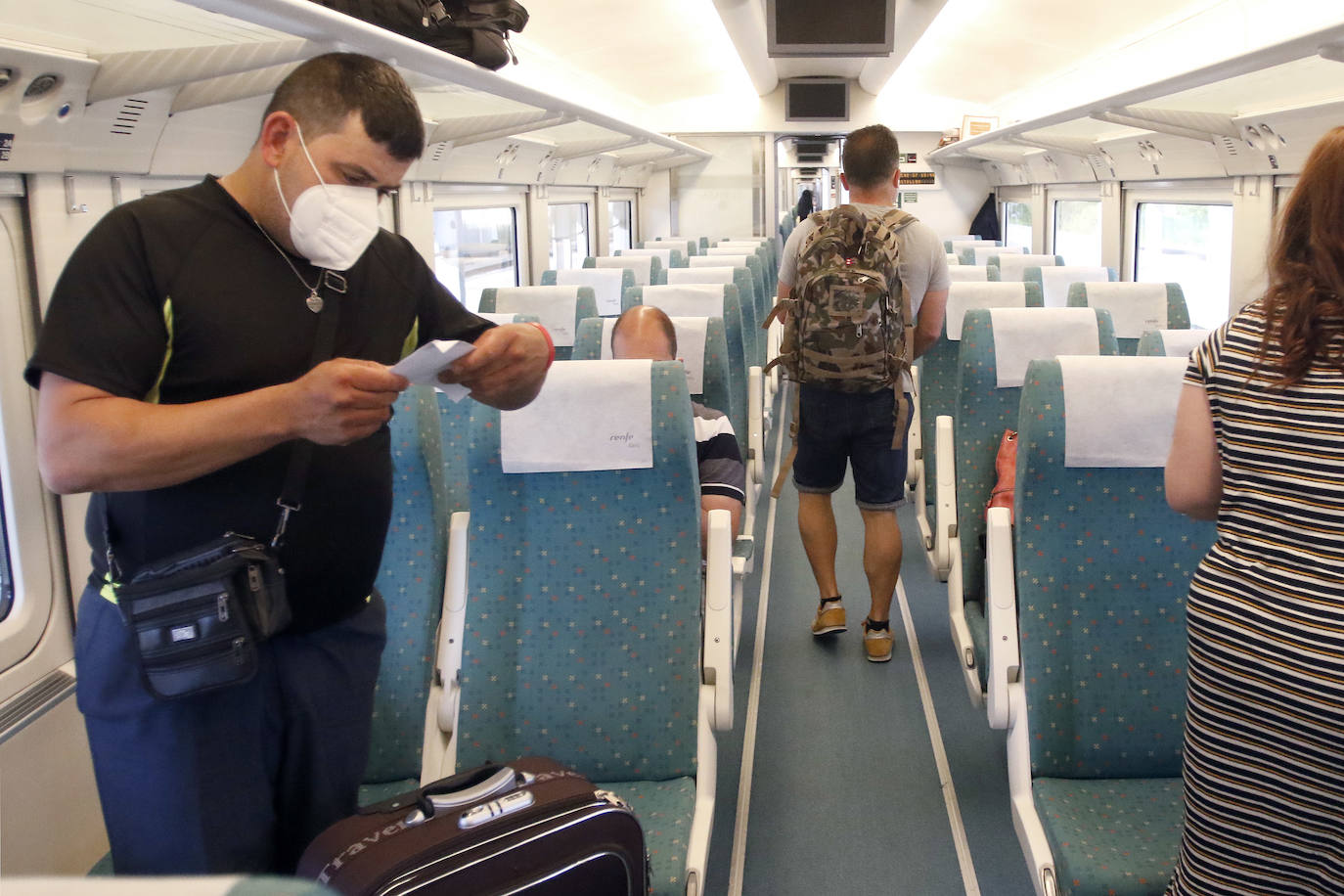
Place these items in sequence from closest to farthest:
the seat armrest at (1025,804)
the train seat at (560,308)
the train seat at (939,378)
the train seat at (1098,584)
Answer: the seat armrest at (1025,804) → the train seat at (1098,584) → the train seat at (939,378) → the train seat at (560,308)

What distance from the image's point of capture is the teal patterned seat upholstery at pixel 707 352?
3.94 m

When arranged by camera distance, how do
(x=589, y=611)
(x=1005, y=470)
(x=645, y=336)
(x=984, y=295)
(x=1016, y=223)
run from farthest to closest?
(x=1016, y=223) < (x=984, y=295) < (x=645, y=336) < (x=1005, y=470) < (x=589, y=611)

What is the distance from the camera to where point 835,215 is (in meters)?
3.80

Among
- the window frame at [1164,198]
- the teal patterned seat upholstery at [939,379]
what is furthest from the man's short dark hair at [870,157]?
the window frame at [1164,198]

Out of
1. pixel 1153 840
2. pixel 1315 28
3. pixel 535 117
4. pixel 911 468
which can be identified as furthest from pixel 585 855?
pixel 535 117

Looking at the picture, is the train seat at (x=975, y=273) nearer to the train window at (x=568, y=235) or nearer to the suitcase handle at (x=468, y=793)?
the train window at (x=568, y=235)

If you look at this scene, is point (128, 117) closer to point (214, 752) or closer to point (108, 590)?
point (108, 590)

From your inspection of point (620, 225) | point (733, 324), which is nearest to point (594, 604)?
point (733, 324)

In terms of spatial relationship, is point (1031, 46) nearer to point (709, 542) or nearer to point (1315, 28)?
point (1315, 28)

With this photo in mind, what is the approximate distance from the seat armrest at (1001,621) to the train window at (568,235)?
7955 millimetres

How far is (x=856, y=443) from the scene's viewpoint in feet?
12.9

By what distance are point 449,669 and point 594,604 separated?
0.37 meters

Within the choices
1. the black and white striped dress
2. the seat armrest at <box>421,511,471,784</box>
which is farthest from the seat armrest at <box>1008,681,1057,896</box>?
the seat armrest at <box>421,511,471,784</box>

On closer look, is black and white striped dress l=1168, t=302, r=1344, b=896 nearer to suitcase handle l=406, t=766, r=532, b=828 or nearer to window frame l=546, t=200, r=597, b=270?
suitcase handle l=406, t=766, r=532, b=828
